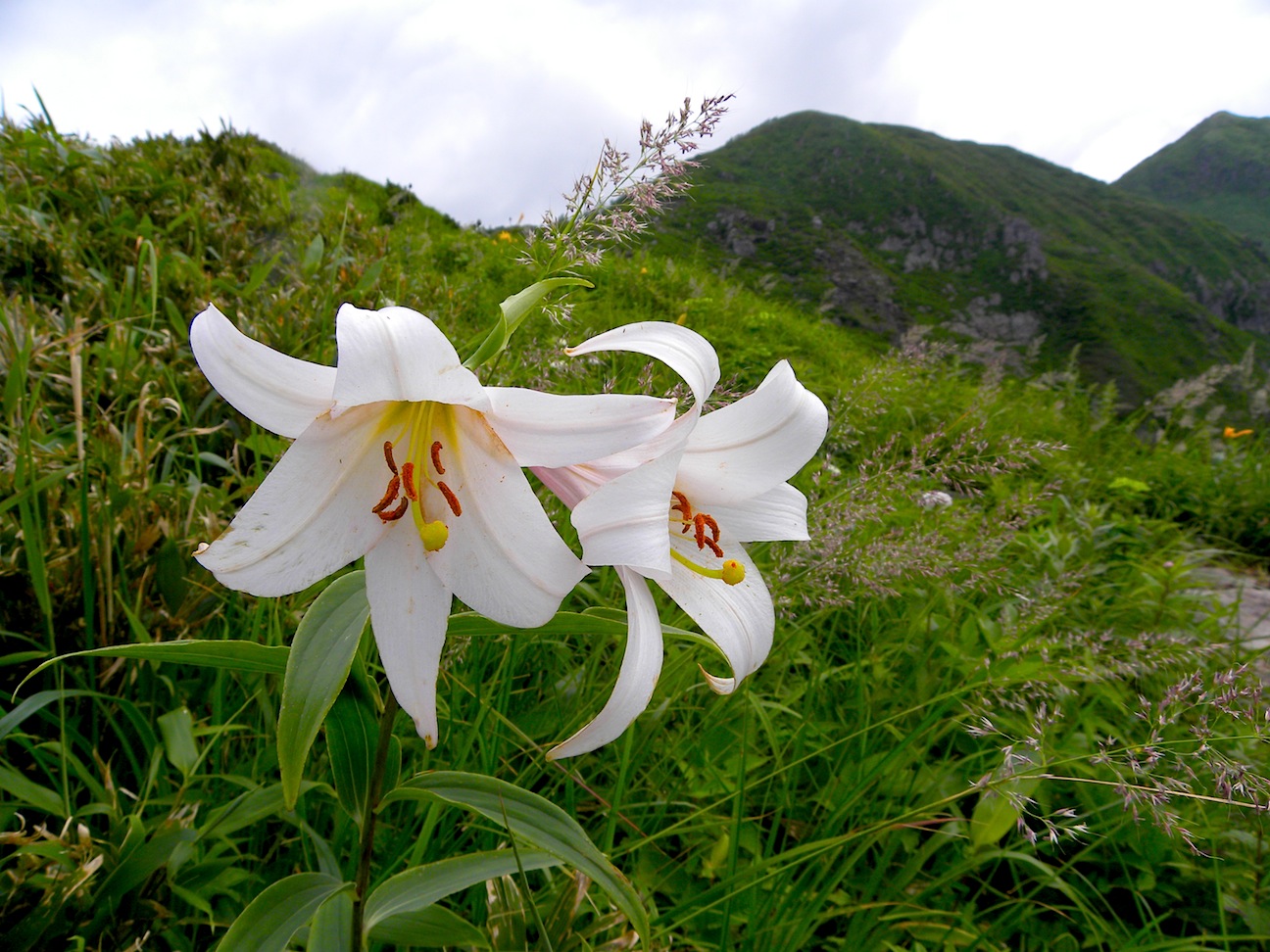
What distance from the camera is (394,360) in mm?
594

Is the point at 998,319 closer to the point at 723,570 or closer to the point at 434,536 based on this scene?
the point at 723,570

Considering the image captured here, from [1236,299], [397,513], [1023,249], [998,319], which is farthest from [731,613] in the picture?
[1236,299]

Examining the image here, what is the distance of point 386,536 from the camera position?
0.73 metres

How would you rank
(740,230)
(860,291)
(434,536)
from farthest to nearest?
(860,291) < (740,230) < (434,536)

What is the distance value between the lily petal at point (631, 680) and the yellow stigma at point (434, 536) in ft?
0.60

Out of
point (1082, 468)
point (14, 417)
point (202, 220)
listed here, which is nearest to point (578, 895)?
point (14, 417)

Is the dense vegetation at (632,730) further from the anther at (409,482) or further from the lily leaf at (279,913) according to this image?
the anther at (409,482)

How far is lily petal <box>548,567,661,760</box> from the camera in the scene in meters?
0.67

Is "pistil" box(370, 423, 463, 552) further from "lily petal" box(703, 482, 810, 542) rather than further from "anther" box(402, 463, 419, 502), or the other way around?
"lily petal" box(703, 482, 810, 542)

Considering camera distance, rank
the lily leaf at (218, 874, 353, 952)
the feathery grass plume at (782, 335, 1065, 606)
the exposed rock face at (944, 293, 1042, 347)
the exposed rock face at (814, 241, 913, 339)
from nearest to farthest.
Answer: the lily leaf at (218, 874, 353, 952)
the feathery grass plume at (782, 335, 1065, 606)
the exposed rock face at (814, 241, 913, 339)
the exposed rock face at (944, 293, 1042, 347)


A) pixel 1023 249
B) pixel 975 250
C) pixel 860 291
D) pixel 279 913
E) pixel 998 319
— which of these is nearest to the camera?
pixel 279 913

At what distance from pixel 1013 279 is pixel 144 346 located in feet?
90.2

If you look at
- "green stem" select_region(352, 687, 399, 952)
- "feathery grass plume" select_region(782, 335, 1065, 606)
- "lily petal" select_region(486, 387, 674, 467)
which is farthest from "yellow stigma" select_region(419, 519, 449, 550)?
"feathery grass plume" select_region(782, 335, 1065, 606)

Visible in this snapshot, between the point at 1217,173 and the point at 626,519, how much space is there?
74131mm
